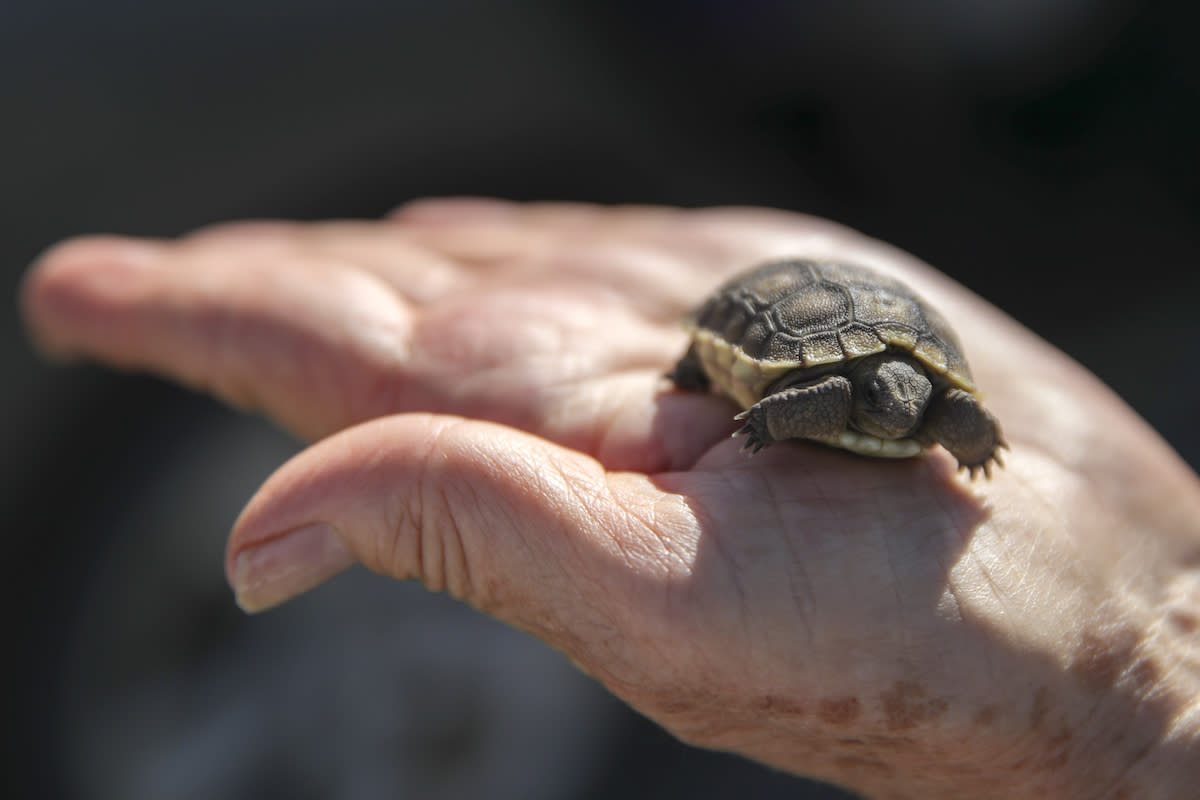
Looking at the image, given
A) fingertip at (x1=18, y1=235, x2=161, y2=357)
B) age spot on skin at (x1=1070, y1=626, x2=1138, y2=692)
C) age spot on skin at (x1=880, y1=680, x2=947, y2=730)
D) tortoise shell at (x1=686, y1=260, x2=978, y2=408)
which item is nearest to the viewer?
age spot on skin at (x1=880, y1=680, x2=947, y2=730)

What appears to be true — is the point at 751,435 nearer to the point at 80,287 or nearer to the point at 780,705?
the point at 780,705

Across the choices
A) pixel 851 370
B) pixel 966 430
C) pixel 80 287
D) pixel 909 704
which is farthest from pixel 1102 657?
pixel 80 287

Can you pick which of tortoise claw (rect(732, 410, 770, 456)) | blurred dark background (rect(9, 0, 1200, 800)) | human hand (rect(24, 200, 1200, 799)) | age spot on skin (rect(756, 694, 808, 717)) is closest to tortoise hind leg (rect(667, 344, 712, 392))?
human hand (rect(24, 200, 1200, 799))

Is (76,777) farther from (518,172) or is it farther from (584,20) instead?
(584,20)

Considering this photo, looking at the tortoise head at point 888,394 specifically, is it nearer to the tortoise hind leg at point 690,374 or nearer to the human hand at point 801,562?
the human hand at point 801,562

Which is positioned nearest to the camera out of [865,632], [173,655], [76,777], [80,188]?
[865,632]

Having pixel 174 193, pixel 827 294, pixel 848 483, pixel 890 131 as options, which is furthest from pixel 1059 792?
pixel 174 193

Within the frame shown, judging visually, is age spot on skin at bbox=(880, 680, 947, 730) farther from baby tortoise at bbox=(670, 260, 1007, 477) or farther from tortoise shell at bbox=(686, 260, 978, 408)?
tortoise shell at bbox=(686, 260, 978, 408)
